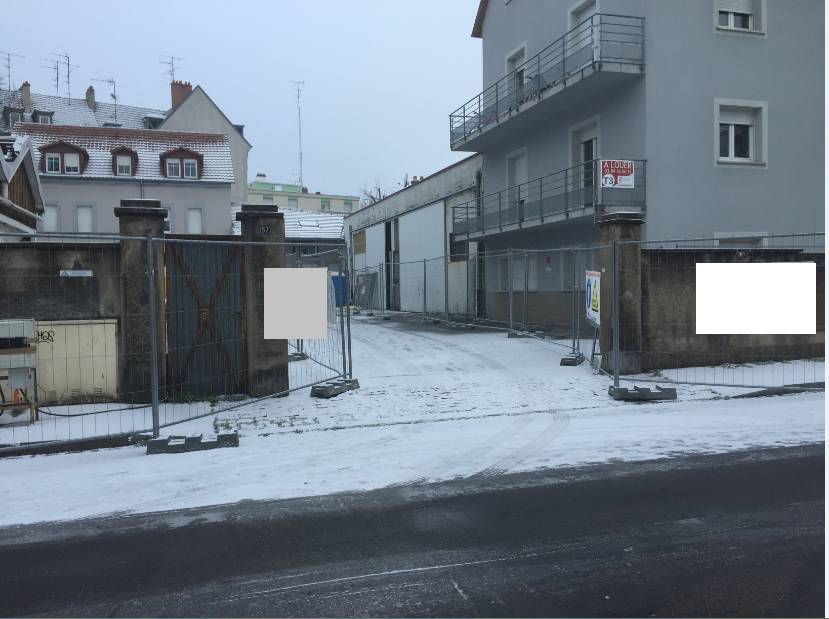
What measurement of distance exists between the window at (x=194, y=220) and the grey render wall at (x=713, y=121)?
31.0 metres

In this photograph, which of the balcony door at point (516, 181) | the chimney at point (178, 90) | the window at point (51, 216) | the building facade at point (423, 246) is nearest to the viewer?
the balcony door at point (516, 181)

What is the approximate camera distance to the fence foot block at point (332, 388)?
973cm

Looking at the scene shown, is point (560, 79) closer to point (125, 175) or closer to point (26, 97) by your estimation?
point (125, 175)

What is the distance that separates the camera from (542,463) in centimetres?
661

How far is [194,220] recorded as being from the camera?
1633 inches

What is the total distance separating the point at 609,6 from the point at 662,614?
58.3 ft

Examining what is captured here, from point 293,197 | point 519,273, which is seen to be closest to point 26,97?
point 293,197

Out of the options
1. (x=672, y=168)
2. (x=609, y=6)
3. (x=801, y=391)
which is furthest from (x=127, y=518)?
(x=609, y=6)

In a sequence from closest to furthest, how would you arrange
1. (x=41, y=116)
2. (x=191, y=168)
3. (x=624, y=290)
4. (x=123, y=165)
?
1. (x=624, y=290)
2. (x=123, y=165)
3. (x=191, y=168)
4. (x=41, y=116)

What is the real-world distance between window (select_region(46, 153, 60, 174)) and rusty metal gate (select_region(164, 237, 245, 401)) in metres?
35.3

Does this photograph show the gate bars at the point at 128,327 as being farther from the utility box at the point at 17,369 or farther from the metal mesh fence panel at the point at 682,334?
the metal mesh fence panel at the point at 682,334

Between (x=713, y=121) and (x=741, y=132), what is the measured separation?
1.12m
